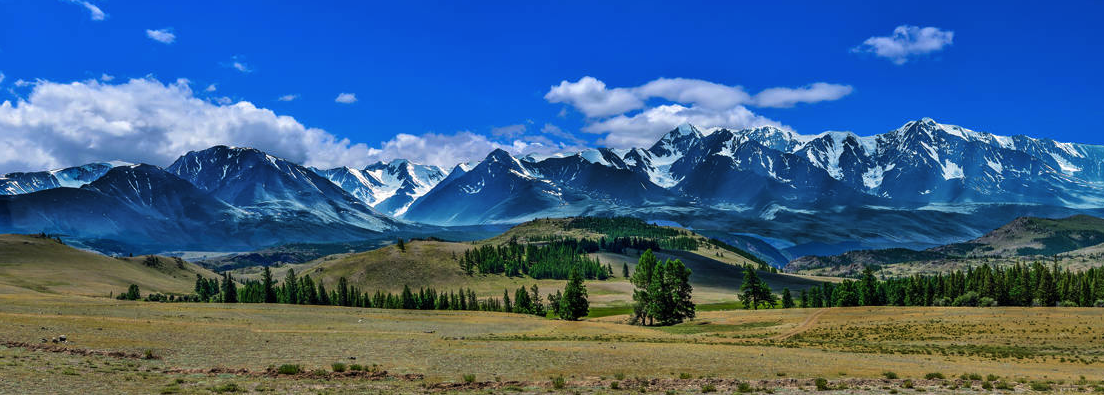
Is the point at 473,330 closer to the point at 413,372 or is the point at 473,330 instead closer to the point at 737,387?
the point at 413,372

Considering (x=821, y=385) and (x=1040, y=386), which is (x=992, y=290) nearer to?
(x=1040, y=386)

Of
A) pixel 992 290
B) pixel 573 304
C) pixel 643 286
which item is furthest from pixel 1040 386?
pixel 992 290

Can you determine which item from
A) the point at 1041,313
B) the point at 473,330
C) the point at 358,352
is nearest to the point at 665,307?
the point at 473,330

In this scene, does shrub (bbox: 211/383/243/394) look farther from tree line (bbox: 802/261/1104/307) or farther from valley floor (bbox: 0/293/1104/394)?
tree line (bbox: 802/261/1104/307)

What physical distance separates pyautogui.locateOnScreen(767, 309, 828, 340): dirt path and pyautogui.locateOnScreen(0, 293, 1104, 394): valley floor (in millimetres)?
485

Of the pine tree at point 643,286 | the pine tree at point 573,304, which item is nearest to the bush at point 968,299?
the pine tree at point 643,286

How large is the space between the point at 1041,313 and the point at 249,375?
96.0 m

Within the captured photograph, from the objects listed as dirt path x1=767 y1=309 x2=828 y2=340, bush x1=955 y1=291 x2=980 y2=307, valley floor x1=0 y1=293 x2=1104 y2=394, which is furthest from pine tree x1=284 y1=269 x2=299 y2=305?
bush x1=955 y1=291 x2=980 y2=307

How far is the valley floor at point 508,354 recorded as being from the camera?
37094 millimetres

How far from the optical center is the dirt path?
83812mm

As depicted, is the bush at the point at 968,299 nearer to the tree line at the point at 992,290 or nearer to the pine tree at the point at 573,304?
the tree line at the point at 992,290

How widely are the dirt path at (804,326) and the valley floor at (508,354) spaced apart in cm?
49

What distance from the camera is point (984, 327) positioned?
273 ft

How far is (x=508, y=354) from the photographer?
173 ft
